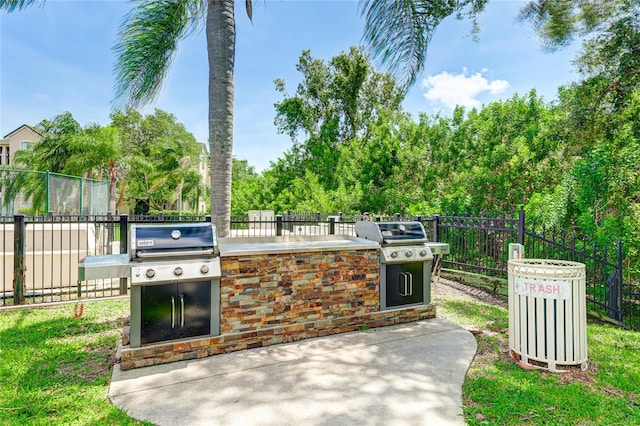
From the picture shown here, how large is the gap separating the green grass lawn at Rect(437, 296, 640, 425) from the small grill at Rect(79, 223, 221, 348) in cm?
260

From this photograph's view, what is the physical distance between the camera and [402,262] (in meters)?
4.52

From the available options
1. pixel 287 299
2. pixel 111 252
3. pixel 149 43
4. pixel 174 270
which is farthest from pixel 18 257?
pixel 287 299

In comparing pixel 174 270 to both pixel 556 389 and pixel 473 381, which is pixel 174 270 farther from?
pixel 556 389

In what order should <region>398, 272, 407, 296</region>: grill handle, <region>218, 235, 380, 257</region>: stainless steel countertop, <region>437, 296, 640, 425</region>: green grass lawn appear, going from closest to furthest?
<region>437, 296, 640, 425</region>: green grass lawn, <region>218, 235, 380, 257</region>: stainless steel countertop, <region>398, 272, 407, 296</region>: grill handle

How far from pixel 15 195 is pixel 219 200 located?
1082 centimetres

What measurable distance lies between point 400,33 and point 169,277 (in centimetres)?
548

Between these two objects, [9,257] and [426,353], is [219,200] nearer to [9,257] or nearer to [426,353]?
[426,353]

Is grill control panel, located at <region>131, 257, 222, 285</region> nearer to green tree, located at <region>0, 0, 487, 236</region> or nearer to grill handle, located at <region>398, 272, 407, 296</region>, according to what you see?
green tree, located at <region>0, 0, 487, 236</region>

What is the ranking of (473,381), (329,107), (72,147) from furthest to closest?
(329,107) < (72,147) < (473,381)

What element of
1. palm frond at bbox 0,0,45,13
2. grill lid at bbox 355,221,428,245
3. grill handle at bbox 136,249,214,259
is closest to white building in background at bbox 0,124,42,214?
palm frond at bbox 0,0,45,13

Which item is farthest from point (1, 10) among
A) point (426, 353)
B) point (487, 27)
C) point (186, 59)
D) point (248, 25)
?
point (487, 27)

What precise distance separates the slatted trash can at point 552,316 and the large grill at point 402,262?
143 centimetres

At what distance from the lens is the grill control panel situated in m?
3.16

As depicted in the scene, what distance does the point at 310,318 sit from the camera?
13.1 feet
